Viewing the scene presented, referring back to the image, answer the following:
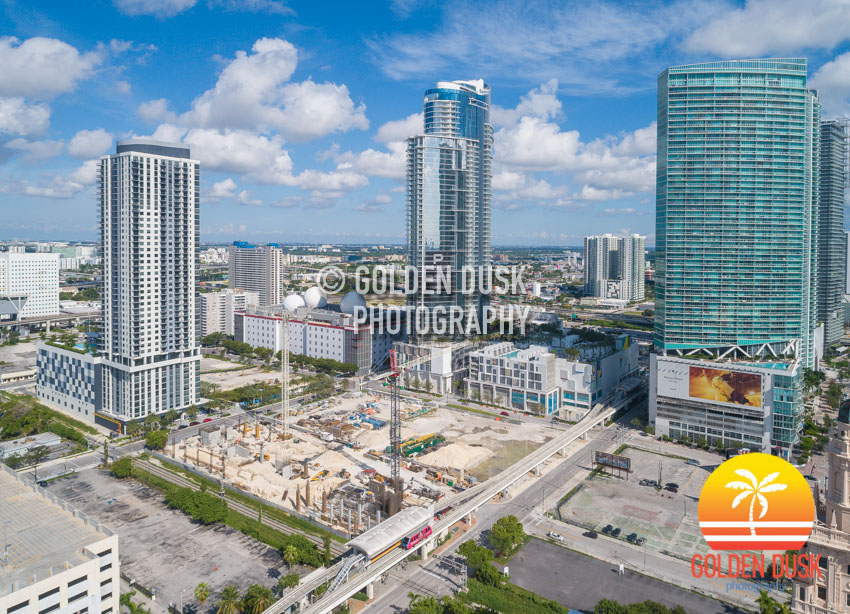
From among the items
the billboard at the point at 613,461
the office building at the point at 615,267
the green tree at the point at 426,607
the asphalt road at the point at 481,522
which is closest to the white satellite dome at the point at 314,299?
the asphalt road at the point at 481,522

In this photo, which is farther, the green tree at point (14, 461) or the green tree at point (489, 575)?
the green tree at point (14, 461)

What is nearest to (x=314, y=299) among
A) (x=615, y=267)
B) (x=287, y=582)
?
(x=287, y=582)

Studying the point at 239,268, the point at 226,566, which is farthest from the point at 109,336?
the point at 239,268

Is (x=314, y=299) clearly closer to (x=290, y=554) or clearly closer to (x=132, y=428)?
(x=132, y=428)

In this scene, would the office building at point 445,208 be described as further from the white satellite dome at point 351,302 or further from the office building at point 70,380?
the office building at point 70,380

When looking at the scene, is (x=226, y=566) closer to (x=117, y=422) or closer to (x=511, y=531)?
(x=511, y=531)

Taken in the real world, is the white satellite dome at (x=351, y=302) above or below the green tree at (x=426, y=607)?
above
